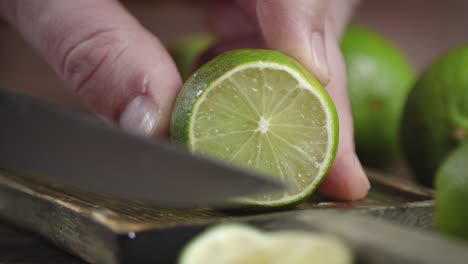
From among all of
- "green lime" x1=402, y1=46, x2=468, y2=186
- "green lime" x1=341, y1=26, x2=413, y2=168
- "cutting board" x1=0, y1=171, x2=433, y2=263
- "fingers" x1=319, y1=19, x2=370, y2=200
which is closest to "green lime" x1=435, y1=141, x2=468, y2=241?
"cutting board" x1=0, y1=171, x2=433, y2=263

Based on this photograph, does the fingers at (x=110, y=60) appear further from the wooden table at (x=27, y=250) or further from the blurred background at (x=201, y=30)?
the blurred background at (x=201, y=30)

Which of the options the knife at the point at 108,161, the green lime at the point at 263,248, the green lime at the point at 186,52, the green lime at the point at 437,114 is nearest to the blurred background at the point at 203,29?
the green lime at the point at 186,52

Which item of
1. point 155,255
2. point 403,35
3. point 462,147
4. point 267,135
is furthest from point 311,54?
point 403,35

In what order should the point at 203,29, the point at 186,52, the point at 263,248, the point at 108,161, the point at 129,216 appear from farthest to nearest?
the point at 203,29
the point at 186,52
the point at 129,216
the point at 108,161
the point at 263,248

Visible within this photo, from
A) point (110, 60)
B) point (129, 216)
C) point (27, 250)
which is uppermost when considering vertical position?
point (110, 60)

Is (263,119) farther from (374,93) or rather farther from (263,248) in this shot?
(374,93)

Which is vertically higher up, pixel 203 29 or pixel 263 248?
pixel 263 248

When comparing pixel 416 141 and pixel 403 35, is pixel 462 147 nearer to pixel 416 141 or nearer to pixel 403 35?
pixel 416 141

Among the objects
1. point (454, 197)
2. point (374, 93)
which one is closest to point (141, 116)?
point (454, 197)
